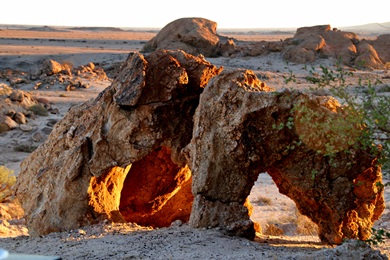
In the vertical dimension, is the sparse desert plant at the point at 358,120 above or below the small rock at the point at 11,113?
above

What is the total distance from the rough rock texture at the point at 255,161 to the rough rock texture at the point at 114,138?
40.2 inches

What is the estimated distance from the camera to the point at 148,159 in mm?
10008

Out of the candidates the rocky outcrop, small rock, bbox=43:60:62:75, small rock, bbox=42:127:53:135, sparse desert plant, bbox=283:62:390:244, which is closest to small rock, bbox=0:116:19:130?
small rock, bbox=42:127:53:135

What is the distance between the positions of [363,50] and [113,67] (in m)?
15.8

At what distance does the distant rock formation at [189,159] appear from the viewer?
7254 millimetres

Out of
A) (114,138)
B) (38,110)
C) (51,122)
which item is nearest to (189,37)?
(38,110)

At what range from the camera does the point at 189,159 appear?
7.98 metres

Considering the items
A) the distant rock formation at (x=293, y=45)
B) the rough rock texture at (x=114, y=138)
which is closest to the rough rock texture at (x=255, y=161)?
the rough rock texture at (x=114, y=138)

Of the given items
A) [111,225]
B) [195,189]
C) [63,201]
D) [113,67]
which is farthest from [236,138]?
[113,67]

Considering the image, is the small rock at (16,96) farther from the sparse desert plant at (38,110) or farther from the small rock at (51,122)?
the small rock at (51,122)

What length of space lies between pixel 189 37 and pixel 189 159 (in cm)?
2897

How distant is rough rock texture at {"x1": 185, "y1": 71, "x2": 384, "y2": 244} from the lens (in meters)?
7.18

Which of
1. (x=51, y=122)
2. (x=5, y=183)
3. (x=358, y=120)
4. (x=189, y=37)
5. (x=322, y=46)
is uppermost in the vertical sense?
(x=358, y=120)

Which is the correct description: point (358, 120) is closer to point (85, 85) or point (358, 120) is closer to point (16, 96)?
point (16, 96)
